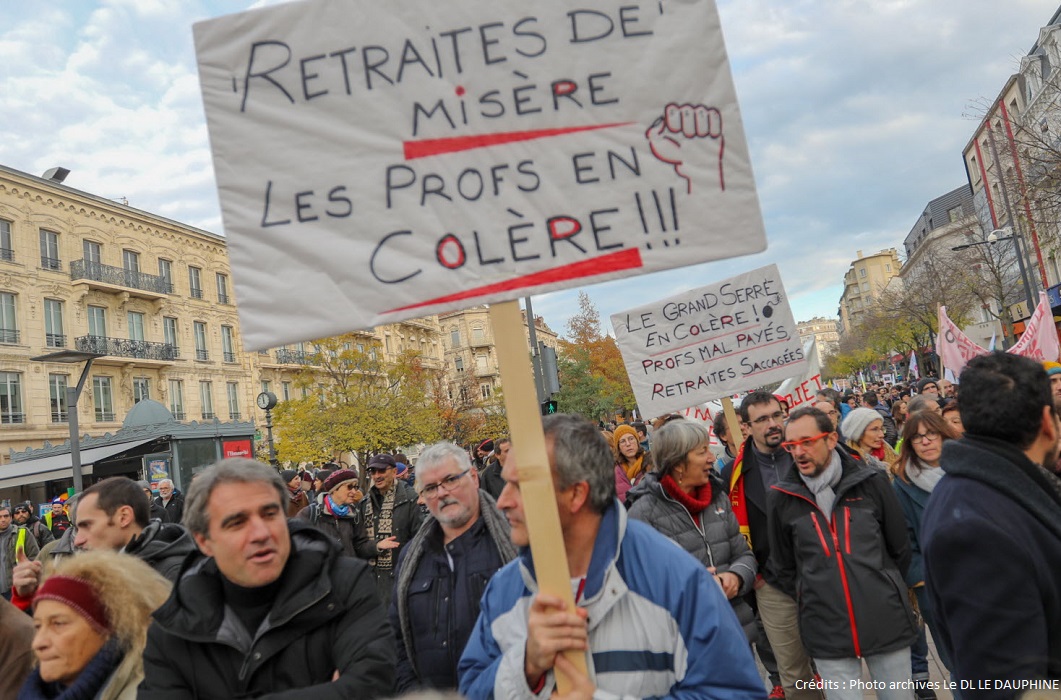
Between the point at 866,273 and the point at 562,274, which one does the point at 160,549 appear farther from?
the point at 866,273

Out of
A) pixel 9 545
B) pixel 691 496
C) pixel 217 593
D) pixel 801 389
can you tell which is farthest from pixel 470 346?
pixel 217 593

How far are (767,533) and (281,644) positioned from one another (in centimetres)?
336

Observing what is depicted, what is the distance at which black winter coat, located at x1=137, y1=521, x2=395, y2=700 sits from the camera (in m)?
2.42

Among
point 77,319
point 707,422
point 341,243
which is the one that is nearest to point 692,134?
point 341,243

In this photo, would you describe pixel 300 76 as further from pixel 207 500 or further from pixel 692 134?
pixel 207 500

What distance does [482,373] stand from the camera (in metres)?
85.1

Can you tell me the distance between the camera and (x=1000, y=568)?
2.10 m

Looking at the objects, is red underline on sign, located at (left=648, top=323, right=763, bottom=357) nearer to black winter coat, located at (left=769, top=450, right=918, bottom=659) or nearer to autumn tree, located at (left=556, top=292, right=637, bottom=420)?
black winter coat, located at (left=769, top=450, right=918, bottom=659)

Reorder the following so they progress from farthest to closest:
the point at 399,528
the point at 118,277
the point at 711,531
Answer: the point at 118,277
the point at 399,528
the point at 711,531

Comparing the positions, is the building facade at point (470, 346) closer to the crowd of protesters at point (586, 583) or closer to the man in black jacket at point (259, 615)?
the crowd of protesters at point (586, 583)

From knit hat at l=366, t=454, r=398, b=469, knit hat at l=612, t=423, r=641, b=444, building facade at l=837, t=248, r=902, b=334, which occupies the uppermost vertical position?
building facade at l=837, t=248, r=902, b=334

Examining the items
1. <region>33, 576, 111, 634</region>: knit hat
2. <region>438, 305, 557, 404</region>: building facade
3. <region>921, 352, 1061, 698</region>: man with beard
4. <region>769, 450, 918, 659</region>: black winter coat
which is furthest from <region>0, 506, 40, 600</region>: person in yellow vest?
<region>438, 305, 557, 404</region>: building facade

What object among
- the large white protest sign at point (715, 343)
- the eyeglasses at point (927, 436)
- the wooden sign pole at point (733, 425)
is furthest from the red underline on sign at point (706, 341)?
the eyeglasses at point (927, 436)

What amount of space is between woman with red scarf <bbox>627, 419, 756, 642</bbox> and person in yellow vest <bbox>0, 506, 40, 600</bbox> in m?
7.87
